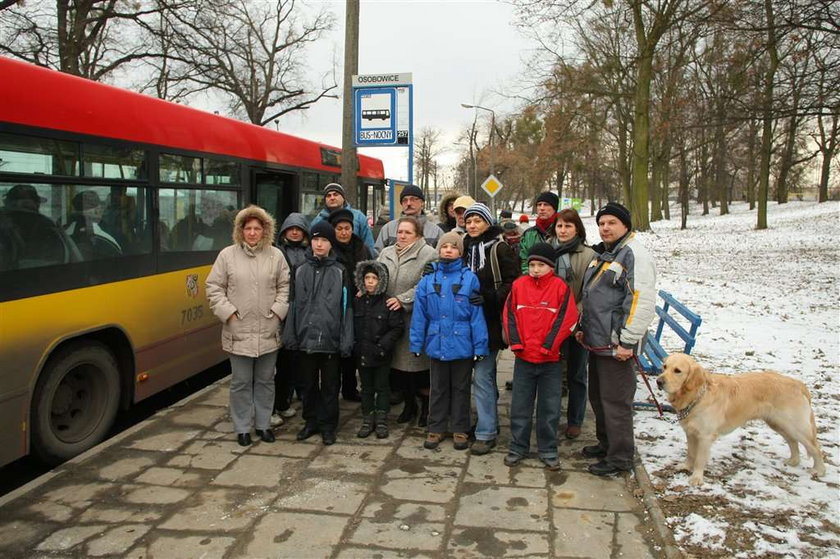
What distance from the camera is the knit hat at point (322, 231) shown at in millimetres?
4809

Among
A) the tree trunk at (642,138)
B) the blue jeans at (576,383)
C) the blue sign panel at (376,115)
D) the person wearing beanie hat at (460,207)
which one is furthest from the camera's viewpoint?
the tree trunk at (642,138)

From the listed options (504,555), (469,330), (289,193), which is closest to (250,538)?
(504,555)

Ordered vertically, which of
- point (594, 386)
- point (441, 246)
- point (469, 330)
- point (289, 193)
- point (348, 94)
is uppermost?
point (348, 94)

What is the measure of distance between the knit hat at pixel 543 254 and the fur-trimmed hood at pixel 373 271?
1187 millimetres

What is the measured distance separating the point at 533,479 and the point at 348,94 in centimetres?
611

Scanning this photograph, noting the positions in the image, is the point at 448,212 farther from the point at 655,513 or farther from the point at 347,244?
the point at 655,513

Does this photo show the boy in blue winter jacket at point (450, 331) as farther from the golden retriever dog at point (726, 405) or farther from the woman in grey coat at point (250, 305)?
the golden retriever dog at point (726, 405)

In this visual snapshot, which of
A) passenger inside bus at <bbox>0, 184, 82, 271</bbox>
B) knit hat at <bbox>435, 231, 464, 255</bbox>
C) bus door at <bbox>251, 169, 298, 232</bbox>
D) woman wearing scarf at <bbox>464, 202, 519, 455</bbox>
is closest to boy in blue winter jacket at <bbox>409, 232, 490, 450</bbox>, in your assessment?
knit hat at <bbox>435, 231, 464, 255</bbox>

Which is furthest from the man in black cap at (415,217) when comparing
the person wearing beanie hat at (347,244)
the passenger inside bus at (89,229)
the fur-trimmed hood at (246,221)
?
the passenger inside bus at (89,229)

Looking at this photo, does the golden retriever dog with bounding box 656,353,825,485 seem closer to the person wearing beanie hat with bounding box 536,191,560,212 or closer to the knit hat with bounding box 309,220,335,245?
the person wearing beanie hat with bounding box 536,191,560,212

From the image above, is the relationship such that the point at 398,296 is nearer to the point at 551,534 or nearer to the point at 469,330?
the point at 469,330

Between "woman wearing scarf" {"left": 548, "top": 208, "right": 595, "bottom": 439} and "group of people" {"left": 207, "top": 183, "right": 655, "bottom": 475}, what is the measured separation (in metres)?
0.01

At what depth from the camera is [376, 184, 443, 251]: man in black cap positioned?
5.79 metres

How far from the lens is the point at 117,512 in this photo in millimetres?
3762
